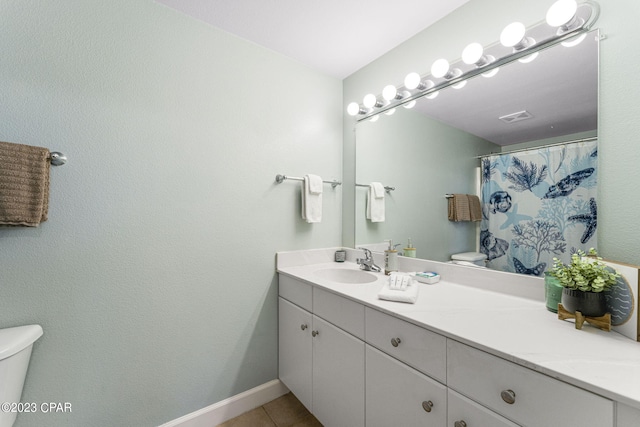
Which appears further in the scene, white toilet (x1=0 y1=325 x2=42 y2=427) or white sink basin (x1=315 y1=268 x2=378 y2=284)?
white sink basin (x1=315 y1=268 x2=378 y2=284)

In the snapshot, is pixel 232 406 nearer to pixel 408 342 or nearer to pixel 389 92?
pixel 408 342

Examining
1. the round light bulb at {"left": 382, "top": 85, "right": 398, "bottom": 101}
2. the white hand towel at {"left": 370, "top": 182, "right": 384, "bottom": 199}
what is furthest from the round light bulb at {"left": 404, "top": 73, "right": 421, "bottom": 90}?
the white hand towel at {"left": 370, "top": 182, "right": 384, "bottom": 199}

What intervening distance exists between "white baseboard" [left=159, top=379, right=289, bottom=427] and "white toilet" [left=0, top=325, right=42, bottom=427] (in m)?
0.66

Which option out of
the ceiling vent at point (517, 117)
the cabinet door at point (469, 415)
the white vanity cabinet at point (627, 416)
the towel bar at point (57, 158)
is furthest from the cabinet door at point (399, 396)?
the towel bar at point (57, 158)

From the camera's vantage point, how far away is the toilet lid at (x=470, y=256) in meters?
1.32

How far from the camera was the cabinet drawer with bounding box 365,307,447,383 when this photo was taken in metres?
0.86

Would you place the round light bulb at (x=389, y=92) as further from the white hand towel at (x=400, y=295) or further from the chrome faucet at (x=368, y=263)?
the white hand towel at (x=400, y=295)

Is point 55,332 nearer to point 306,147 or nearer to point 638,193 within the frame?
point 306,147

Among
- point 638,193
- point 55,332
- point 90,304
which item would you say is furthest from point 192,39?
point 638,193

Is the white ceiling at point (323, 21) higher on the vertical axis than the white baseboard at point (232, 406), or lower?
higher

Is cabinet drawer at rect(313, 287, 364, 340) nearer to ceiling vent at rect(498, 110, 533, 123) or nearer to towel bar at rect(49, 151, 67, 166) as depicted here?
ceiling vent at rect(498, 110, 533, 123)

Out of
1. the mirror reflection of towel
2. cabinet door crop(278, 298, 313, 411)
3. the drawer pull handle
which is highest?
the mirror reflection of towel

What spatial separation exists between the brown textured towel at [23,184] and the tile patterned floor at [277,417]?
4.54 feet

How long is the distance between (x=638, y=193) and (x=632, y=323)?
438mm
